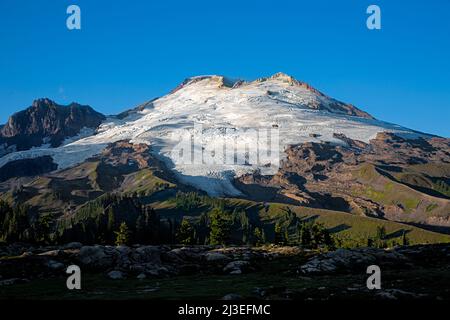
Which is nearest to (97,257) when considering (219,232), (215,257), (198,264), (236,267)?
(198,264)

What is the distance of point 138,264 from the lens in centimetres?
6788

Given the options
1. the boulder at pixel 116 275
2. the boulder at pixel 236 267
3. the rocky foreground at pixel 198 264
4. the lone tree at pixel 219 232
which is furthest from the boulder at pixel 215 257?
the lone tree at pixel 219 232

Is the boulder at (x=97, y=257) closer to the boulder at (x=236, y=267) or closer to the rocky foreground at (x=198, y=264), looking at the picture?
the rocky foreground at (x=198, y=264)

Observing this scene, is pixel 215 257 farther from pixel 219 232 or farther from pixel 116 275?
pixel 219 232

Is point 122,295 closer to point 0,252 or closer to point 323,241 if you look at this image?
point 0,252

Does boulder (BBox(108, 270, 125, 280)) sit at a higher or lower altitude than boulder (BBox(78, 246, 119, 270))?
lower

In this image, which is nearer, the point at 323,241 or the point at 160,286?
the point at 160,286

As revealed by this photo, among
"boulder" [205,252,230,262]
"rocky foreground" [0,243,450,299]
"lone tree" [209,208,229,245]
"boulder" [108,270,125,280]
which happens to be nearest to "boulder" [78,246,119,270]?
"rocky foreground" [0,243,450,299]

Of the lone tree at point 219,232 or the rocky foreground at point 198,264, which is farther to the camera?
the lone tree at point 219,232

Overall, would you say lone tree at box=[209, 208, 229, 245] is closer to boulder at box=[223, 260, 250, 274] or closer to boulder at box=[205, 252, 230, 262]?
boulder at box=[205, 252, 230, 262]

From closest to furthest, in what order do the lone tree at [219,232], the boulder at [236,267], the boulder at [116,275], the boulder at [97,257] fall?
the boulder at [116,275]
the boulder at [236,267]
the boulder at [97,257]
the lone tree at [219,232]
